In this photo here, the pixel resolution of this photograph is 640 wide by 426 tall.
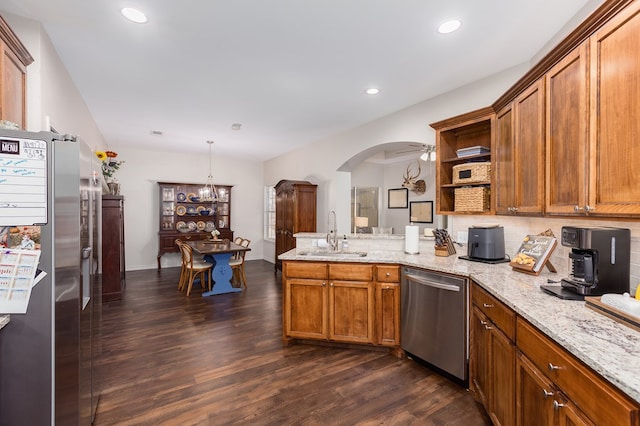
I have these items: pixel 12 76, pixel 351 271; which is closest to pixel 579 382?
pixel 351 271

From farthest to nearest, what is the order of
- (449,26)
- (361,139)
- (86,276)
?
(361,139)
(449,26)
(86,276)

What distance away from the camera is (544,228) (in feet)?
8.41

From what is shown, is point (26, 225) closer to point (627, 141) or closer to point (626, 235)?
point (627, 141)

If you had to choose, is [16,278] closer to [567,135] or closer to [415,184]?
[567,135]

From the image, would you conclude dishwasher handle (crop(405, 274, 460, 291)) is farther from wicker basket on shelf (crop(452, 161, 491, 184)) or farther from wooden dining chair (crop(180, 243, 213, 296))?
wooden dining chair (crop(180, 243, 213, 296))

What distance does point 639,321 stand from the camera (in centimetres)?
123

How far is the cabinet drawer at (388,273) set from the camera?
9.33 ft

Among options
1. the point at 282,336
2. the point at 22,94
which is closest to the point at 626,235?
the point at 282,336

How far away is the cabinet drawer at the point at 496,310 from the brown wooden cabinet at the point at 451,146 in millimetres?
1081

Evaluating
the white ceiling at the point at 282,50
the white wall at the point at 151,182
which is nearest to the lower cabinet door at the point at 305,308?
the white ceiling at the point at 282,50

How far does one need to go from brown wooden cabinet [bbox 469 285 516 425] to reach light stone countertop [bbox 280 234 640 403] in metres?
0.11

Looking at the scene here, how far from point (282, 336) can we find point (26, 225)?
96.6 inches

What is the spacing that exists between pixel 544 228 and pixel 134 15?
3625 millimetres

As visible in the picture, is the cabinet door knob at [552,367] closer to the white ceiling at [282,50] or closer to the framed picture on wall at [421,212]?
the white ceiling at [282,50]
